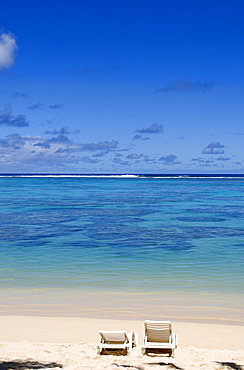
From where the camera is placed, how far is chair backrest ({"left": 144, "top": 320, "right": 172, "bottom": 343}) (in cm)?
883

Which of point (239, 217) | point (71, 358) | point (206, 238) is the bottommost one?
point (71, 358)

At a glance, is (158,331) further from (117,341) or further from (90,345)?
(90,345)

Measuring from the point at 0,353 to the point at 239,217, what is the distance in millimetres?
30678

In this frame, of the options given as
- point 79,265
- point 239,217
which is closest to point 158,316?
point 79,265

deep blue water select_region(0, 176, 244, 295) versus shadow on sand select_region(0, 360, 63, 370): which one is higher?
deep blue water select_region(0, 176, 244, 295)

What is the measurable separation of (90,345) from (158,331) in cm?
160

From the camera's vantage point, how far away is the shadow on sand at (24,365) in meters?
7.60

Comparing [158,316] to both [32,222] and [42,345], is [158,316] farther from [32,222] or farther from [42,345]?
[32,222]

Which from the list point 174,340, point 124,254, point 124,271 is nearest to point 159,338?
point 174,340

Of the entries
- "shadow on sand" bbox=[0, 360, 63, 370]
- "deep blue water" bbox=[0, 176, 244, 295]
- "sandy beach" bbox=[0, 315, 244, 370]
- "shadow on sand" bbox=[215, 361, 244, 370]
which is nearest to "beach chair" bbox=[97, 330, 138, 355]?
"sandy beach" bbox=[0, 315, 244, 370]

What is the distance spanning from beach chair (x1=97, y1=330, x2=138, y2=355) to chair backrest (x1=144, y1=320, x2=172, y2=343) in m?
0.34

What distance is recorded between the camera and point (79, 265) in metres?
17.3

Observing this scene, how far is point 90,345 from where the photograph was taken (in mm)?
9172

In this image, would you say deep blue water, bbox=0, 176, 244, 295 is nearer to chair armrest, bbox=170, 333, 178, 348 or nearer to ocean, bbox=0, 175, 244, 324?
ocean, bbox=0, 175, 244, 324
